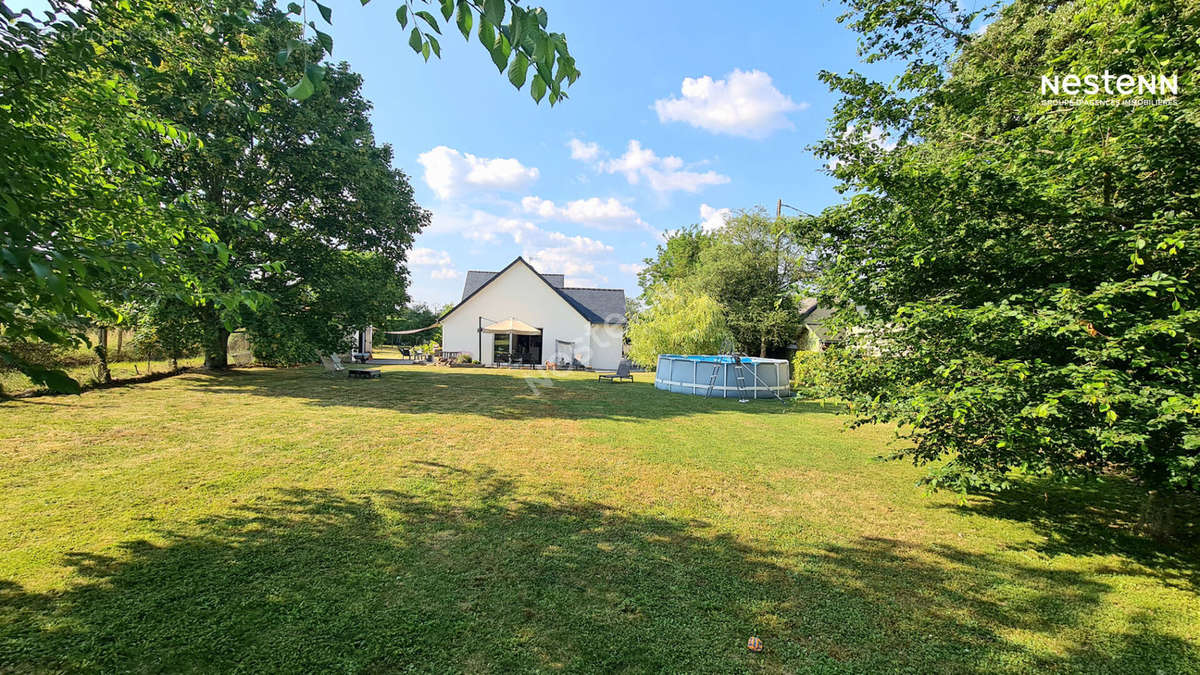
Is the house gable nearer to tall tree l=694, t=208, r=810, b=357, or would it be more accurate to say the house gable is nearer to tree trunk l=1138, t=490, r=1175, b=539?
tall tree l=694, t=208, r=810, b=357

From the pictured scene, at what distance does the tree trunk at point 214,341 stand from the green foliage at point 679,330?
1642 centimetres

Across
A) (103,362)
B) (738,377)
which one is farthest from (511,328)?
(103,362)

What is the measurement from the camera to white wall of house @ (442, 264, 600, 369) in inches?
1153

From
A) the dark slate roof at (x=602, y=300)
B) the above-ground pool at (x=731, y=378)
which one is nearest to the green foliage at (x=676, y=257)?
A: the dark slate roof at (x=602, y=300)

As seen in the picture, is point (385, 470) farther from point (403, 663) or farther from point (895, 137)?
point (895, 137)

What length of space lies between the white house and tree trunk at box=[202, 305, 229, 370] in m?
12.2

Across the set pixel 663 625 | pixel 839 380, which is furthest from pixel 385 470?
pixel 839 380

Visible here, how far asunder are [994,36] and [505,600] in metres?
10.1

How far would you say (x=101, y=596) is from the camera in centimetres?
313

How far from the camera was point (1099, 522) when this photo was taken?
5266 mm

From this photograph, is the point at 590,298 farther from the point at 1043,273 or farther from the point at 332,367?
the point at 1043,273

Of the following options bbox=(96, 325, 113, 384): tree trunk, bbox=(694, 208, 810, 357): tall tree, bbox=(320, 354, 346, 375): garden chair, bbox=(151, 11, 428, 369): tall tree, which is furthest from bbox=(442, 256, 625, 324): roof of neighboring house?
bbox=(96, 325, 113, 384): tree trunk

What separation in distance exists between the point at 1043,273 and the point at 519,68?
17.4ft

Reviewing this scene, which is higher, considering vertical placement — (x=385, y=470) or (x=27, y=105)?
(x=27, y=105)
